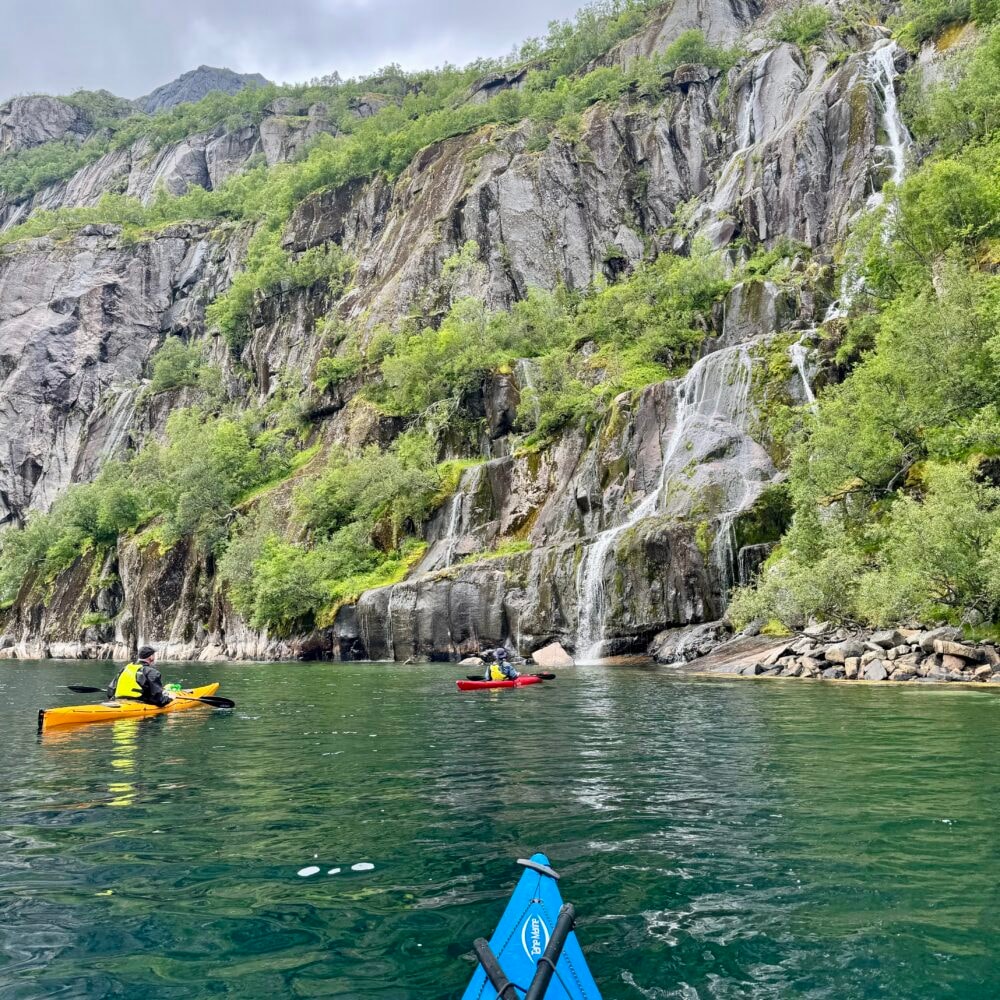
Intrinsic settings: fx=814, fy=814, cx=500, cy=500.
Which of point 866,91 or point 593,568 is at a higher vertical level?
point 866,91

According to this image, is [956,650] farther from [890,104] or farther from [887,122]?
[890,104]

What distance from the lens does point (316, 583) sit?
47969 millimetres

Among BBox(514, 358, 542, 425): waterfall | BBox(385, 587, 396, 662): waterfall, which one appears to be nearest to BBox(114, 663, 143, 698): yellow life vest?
BBox(385, 587, 396, 662): waterfall

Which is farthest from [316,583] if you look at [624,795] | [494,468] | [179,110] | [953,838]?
[179,110]

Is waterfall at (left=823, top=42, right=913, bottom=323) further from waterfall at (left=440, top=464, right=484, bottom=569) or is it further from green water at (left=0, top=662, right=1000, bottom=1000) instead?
green water at (left=0, top=662, right=1000, bottom=1000)

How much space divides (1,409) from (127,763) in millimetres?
95368

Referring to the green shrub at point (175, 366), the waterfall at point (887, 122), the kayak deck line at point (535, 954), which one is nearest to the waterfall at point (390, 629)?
the waterfall at point (887, 122)

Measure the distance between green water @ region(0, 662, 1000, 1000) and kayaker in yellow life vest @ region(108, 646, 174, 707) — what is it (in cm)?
409

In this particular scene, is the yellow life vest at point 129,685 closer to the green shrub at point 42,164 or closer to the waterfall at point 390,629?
the waterfall at point 390,629

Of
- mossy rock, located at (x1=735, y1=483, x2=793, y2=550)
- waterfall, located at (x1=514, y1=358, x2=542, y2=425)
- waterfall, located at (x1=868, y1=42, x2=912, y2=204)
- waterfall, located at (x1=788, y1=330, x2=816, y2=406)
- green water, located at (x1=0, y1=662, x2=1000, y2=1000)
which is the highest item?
waterfall, located at (x1=868, y1=42, x2=912, y2=204)

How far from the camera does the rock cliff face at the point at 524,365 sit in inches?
1441

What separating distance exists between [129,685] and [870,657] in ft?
62.8

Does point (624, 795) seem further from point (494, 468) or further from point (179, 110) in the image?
point (179, 110)

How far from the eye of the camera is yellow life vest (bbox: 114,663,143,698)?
19109mm
